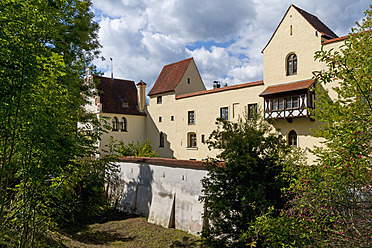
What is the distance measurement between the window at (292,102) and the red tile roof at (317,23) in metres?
4.92

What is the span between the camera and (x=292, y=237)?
19.3 feet

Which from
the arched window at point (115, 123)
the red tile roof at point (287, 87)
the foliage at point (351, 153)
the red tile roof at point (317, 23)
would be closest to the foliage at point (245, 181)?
the foliage at point (351, 153)

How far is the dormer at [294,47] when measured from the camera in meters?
20.8

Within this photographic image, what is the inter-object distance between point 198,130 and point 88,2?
15.8 metres

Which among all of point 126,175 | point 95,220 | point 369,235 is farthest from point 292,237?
point 126,175

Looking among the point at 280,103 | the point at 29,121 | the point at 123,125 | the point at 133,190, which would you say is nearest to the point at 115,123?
the point at 123,125

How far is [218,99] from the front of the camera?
26.4m

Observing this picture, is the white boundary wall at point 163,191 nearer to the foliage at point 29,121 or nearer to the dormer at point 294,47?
the foliage at point 29,121

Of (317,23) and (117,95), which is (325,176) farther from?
(117,95)

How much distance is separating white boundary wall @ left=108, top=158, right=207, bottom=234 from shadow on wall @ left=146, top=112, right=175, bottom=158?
1343 centimetres

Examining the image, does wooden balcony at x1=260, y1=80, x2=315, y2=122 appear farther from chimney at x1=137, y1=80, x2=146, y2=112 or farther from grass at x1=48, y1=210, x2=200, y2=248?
chimney at x1=137, y1=80, x2=146, y2=112

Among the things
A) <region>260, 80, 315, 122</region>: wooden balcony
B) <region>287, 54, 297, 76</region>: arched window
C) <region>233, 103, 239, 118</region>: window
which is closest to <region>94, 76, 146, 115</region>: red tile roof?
<region>233, 103, 239, 118</region>: window

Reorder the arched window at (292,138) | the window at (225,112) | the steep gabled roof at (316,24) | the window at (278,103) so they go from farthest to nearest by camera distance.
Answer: the window at (225,112) → the window at (278,103) → the arched window at (292,138) → the steep gabled roof at (316,24)

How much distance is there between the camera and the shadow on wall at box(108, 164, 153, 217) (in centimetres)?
1602
